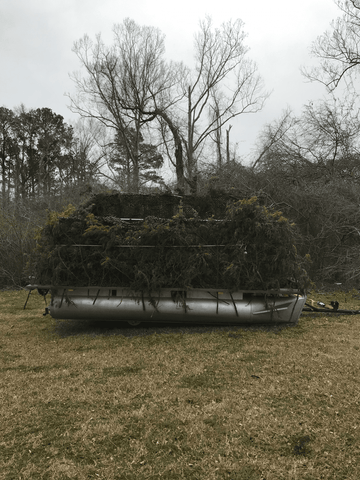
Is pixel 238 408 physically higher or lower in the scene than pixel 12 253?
lower

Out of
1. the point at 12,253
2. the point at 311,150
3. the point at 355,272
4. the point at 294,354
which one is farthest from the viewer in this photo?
the point at 311,150

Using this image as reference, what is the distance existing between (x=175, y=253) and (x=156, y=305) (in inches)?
34.6

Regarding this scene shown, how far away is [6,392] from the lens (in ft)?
11.8

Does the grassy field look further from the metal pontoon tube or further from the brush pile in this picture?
the brush pile

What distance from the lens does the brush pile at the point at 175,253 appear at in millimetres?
5895

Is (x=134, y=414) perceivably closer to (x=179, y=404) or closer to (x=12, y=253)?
(x=179, y=404)

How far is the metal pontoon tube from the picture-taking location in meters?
5.91

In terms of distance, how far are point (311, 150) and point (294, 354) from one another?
11.4 metres

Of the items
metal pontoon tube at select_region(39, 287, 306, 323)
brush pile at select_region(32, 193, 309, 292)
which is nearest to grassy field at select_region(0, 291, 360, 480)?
metal pontoon tube at select_region(39, 287, 306, 323)

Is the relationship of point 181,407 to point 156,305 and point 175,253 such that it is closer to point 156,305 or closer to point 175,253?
point 156,305

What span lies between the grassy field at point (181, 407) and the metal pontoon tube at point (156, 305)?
38cm

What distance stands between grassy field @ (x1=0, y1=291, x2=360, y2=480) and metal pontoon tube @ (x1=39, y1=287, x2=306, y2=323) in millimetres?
384

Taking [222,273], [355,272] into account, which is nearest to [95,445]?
[222,273]

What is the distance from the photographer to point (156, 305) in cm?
592
